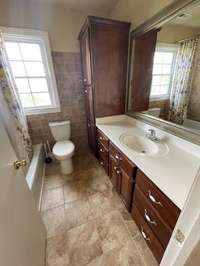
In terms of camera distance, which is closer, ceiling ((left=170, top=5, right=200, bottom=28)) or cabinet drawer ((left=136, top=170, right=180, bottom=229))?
cabinet drawer ((left=136, top=170, right=180, bottom=229))

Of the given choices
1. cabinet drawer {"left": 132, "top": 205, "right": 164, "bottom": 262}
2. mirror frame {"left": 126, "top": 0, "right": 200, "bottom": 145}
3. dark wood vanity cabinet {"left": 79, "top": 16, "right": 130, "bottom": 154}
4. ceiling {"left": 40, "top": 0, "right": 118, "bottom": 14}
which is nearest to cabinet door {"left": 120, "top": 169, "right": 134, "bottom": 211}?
cabinet drawer {"left": 132, "top": 205, "right": 164, "bottom": 262}

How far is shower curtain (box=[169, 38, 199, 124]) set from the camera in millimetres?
1077

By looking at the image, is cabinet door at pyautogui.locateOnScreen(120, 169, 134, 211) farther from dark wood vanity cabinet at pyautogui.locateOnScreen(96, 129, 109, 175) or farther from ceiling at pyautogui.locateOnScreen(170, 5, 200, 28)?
ceiling at pyautogui.locateOnScreen(170, 5, 200, 28)

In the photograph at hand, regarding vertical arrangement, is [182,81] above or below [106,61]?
below

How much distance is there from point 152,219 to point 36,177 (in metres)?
1.50

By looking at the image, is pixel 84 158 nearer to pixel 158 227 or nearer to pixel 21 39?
pixel 158 227

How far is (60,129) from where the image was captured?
230 centimetres

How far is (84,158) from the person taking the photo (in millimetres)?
2547

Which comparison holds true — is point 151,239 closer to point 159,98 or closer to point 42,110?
point 159,98

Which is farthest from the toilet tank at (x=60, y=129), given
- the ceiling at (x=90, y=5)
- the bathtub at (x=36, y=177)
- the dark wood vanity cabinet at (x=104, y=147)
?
the ceiling at (x=90, y=5)

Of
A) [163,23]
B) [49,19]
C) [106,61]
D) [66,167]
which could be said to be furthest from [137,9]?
[66,167]

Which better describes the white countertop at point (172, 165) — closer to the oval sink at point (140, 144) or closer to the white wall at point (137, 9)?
the oval sink at point (140, 144)

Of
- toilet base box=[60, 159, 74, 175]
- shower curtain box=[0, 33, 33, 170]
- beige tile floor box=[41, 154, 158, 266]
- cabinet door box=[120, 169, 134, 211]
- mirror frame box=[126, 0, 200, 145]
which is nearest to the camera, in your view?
mirror frame box=[126, 0, 200, 145]

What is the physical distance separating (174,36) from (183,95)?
55 cm
